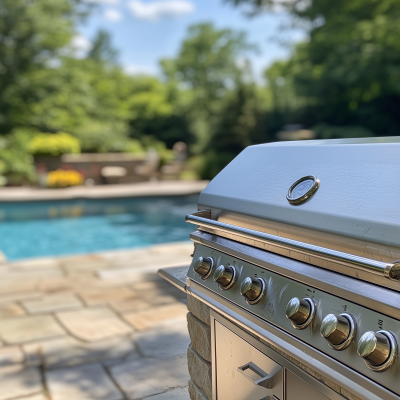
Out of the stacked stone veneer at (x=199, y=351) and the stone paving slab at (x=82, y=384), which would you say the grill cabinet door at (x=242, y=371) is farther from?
the stone paving slab at (x=82, y=384)

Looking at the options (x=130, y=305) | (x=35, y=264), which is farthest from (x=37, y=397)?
(x=35, y=264)

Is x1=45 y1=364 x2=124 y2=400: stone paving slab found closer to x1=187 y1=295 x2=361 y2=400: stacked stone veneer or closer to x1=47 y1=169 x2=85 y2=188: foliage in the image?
x1=187 y1=295 x2=361 y2=400: stacked stone veneer

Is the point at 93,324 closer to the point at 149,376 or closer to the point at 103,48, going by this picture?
the point at 149,376

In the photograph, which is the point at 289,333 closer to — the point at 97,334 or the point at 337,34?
the point at 97,334

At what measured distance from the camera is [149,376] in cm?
270

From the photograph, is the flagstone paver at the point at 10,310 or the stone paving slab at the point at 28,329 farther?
the flagstone paver at the point at 10,310

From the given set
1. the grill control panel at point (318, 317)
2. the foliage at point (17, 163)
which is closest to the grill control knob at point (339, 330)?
the grill control panel at point (318, 317)

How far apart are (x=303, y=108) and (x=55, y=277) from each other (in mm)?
18482

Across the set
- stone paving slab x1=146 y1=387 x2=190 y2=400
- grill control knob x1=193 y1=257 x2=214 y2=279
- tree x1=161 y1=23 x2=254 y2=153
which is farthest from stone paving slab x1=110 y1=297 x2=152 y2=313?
tree x1=161 y1=23 x2=254 y2=153

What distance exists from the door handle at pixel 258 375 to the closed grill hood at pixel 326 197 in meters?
0.35

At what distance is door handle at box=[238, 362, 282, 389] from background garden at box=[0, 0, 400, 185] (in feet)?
50.7

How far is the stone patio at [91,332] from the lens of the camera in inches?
101

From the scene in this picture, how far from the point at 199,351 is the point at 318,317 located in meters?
0.89

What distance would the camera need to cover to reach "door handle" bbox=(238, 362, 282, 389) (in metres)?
1.25
